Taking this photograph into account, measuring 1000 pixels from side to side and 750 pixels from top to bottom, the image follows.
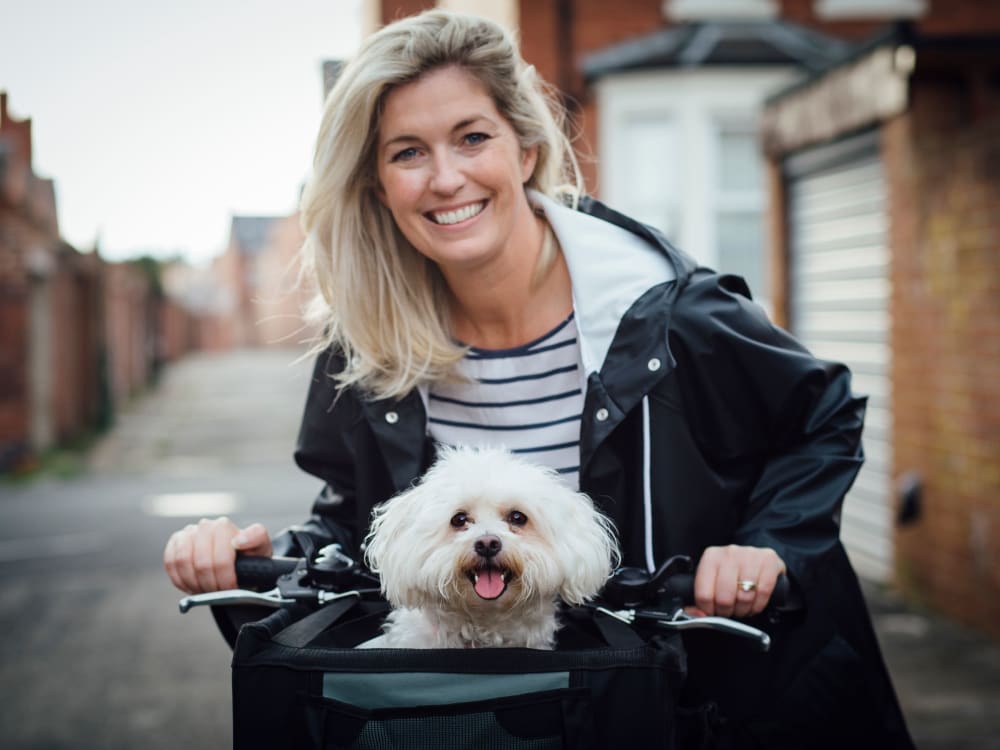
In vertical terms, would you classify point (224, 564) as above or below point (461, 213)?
below

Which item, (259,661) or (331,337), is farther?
(331,337)

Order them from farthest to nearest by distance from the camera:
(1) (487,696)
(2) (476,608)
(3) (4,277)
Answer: (3) (4,277) → (2) (476,608) → (1) (487,696)

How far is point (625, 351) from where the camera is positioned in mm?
2029

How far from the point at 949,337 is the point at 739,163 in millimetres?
5385

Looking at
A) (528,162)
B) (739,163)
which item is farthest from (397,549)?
(739,163)

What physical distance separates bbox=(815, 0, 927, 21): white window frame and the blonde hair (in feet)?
33.2

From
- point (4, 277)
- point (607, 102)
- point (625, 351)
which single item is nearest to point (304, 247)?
point (625, 351)

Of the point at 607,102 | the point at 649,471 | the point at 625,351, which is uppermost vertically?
the point at 607,102

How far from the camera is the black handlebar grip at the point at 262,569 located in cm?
202

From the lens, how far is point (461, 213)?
2.29 meters

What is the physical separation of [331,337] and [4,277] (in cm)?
1256

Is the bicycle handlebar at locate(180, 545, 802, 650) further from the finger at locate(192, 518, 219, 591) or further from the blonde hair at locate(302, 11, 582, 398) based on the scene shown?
the blonde hair at locate(302, 11, 582, 398)

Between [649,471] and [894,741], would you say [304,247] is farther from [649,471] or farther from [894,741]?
[894,741]

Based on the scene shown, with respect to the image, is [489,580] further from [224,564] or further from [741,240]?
[741,240]
